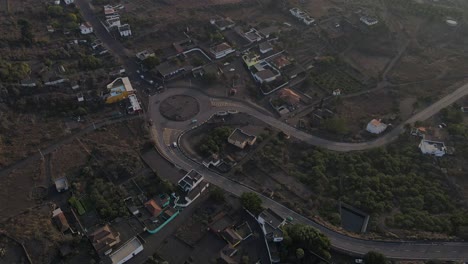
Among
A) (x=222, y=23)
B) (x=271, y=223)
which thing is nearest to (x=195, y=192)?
(x=271, y=223)

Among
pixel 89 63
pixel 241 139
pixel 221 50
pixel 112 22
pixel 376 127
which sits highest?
pixel 112 22

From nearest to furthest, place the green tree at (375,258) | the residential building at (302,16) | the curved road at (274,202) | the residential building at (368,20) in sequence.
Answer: the green tree at (375,258) → the curved road at (274,202) → the residential building at (368,20) → the residential building at (302,16)

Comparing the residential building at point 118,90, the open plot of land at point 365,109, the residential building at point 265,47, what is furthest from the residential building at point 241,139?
the residential building at point 265,47

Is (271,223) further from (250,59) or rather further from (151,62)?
(151,62)

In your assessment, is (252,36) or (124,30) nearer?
(124,30)

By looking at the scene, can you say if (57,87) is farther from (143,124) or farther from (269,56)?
(269,56)

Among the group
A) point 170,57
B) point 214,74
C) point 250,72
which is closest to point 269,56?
point 250,72

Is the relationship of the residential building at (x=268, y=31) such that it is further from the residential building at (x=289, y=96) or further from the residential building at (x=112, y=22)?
the residential building at (x=112, y=22)

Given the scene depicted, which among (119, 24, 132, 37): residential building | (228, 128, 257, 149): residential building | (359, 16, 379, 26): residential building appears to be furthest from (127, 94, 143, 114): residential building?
(359, 16, 379, 26): residential building
